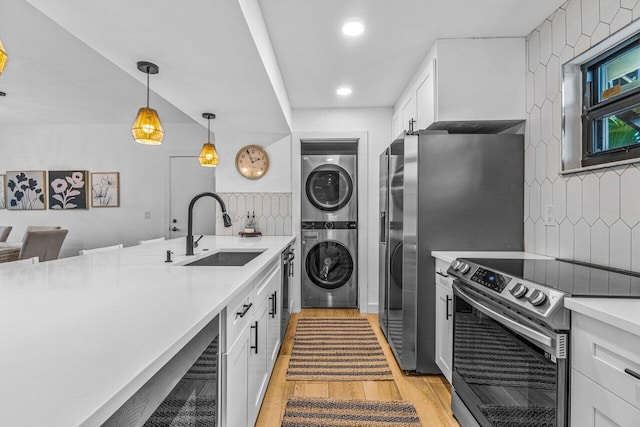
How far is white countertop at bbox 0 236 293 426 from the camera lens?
0.49 meters

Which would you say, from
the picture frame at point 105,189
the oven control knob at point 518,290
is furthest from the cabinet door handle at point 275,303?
the picture frame at point 105,189

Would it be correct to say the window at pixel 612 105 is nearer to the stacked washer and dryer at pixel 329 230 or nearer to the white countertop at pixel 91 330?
the white countertop at pixel 91 330

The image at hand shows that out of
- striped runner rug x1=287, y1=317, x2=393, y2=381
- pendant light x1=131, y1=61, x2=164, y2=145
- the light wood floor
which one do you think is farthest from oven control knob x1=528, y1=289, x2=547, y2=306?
pendant light x1=131, y1=61, x2=164, y2=145

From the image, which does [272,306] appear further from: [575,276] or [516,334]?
[575,276]

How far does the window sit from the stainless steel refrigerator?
1.52 ft

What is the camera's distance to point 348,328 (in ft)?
10.6

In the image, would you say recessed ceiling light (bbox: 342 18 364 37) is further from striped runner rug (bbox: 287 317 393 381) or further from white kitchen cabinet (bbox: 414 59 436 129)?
striped runner rug (bbox: 287 317 393 381)

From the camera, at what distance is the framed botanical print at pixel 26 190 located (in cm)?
490

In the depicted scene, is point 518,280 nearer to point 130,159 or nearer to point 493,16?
point 493,16

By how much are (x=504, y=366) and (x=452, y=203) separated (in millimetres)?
1078

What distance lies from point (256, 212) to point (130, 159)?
2494 mm

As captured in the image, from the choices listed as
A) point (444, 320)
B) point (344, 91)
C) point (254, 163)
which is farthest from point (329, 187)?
point (444, 320)

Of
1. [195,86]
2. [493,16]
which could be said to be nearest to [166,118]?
[195,86]

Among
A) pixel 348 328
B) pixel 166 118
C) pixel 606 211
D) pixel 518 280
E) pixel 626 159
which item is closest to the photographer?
pixel 518 280
